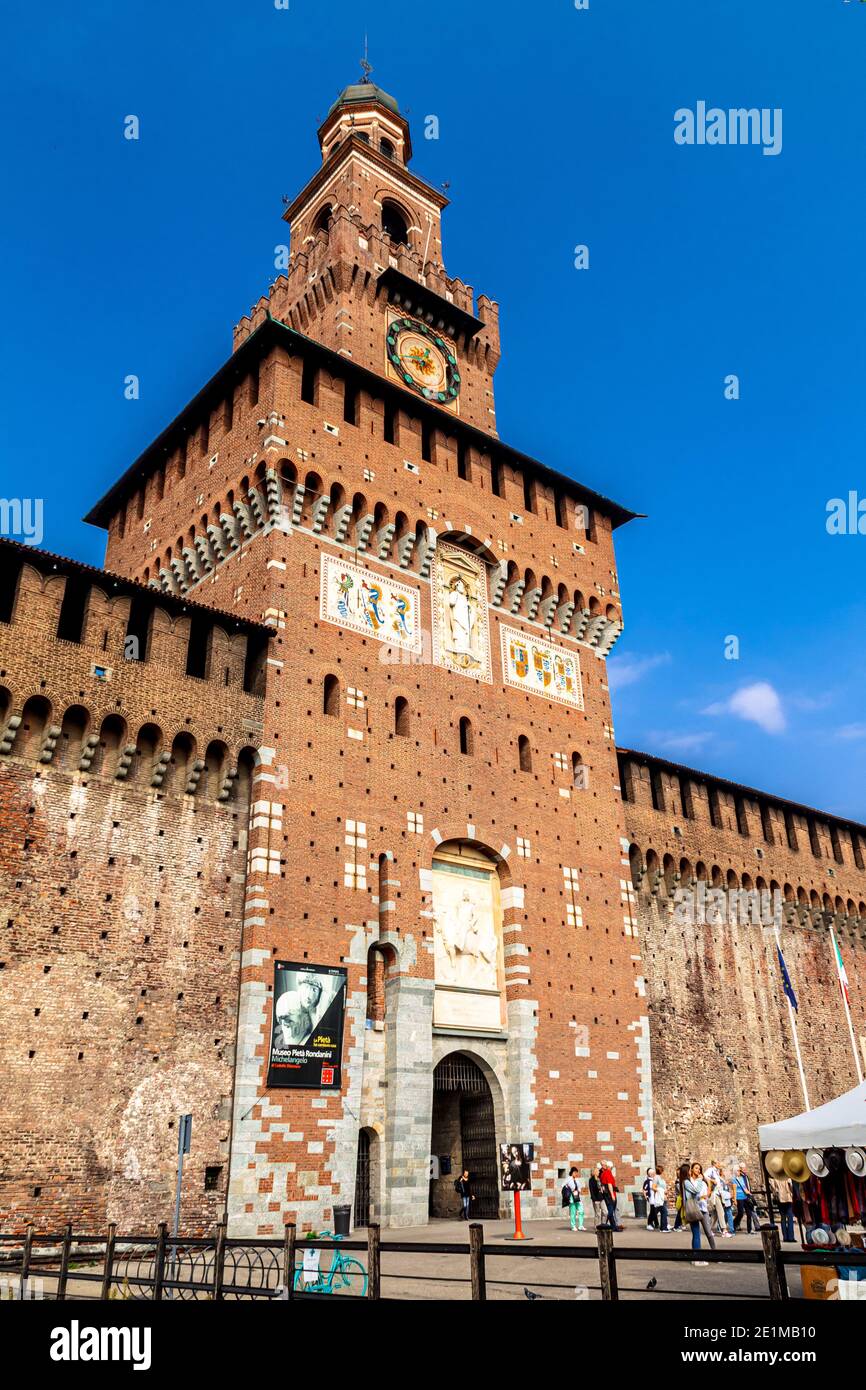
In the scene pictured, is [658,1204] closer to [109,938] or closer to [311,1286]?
[311,1286]

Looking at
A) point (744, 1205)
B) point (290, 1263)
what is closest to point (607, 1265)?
point (290, 1263)

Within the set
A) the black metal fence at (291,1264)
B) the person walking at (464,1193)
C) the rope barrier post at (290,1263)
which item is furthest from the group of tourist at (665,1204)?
the rope barrier post at (290,1263)

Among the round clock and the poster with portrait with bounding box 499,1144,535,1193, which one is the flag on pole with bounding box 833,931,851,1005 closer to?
the poster with portrait with bounding box 499,1144,535,1193

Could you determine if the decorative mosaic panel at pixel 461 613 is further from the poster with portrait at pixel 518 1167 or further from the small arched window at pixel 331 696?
the poster with portrait at pixel 518 1167

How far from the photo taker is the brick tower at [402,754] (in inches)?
862

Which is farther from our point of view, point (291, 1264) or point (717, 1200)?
point (717, 1200)

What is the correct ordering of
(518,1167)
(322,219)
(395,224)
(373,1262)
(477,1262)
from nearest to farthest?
(477,1262), (373,1262), (518,1167), (322,219), (395,224)

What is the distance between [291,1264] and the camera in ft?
35.3

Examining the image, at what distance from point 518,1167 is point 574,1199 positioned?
14.1 ft

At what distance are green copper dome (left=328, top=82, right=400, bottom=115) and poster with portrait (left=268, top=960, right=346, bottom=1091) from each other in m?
35.3

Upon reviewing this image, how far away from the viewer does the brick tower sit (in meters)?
21.9

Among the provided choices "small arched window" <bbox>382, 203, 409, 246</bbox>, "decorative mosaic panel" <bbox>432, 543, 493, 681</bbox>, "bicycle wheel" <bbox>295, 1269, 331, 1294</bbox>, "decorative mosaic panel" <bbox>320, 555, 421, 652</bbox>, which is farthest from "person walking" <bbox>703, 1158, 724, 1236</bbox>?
"small arched window" <bbox>382, 203, 409, 246</bbox>

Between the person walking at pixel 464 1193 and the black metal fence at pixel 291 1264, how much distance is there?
5.70 metres
